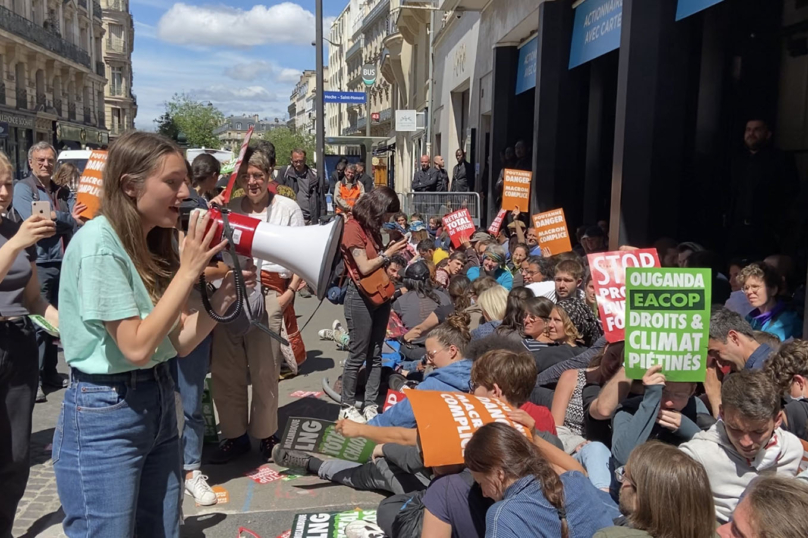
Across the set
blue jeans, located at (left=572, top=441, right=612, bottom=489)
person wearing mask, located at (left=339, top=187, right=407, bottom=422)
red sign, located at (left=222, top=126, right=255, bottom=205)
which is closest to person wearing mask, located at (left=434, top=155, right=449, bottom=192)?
person wearing mask, located at (left=339, top=187, right=407, bottom=422)

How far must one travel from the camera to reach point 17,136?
38.1 meters

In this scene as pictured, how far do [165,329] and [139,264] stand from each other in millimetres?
283

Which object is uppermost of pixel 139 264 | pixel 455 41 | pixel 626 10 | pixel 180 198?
pixel 455 41

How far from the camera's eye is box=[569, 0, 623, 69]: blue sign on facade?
8781mm

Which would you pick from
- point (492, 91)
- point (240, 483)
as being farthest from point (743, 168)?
point (492, 91)

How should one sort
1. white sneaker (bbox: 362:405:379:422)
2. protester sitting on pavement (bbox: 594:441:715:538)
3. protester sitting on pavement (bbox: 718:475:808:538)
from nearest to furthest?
protester sitting on pavement (bbox: 718:475:808:538) → protester sitting on pavement (bbox: 594:441:715:538) → white sneaker (bbox: 362:405:379:422)

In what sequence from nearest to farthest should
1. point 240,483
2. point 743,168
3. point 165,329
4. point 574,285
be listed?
point 165,329, point 240,483, point 574,285, point 743,168

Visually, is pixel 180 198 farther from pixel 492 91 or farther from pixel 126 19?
pixel 126 19

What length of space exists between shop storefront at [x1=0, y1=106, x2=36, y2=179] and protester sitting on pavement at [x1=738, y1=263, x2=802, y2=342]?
3618cm

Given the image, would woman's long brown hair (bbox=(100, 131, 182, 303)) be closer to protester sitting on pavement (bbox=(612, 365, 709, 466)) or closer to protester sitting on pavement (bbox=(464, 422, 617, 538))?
protester sitting on pavement (bbox=(464, 422, 617, 538))

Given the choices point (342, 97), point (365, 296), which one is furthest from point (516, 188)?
point (342, 97)

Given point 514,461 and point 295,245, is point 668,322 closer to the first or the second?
point 514,461

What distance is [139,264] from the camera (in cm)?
232

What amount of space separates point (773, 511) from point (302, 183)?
1087cm
